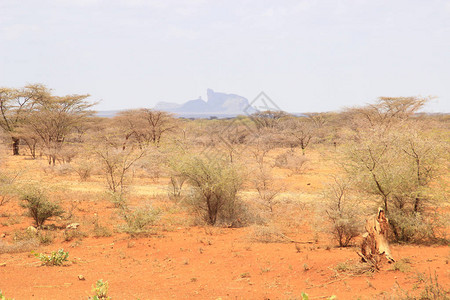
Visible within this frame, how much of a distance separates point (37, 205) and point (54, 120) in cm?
2263

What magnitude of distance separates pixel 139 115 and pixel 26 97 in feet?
45.0

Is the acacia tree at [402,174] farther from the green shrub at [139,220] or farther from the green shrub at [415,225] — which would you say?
the green shrub at [139,220]

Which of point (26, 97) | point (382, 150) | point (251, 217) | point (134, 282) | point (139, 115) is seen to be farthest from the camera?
point (26, 97)

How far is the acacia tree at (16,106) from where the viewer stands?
3634 centimetres

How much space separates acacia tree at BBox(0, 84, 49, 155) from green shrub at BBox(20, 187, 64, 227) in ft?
96.0

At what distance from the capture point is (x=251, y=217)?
1182 cm

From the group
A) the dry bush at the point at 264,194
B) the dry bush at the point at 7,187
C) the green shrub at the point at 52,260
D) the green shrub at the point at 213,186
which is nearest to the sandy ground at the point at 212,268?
the green shrub at the point at 52,260

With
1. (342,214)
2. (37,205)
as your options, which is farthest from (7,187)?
(342,214)

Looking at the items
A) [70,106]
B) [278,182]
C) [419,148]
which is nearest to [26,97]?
[70,106]

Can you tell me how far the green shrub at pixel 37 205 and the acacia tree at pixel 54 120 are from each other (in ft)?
58.4

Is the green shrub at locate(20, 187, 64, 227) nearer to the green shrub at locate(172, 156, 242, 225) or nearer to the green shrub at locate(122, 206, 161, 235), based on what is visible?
the green shrub at locate(122, 206, 161, 235)

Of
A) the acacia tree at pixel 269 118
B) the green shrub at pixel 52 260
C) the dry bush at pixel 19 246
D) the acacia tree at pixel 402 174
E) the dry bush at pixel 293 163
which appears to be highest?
the acacia tree at pixel 269 118

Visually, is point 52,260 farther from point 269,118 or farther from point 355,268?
point 269,118

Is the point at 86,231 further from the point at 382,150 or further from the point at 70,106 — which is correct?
the point at 70,106
